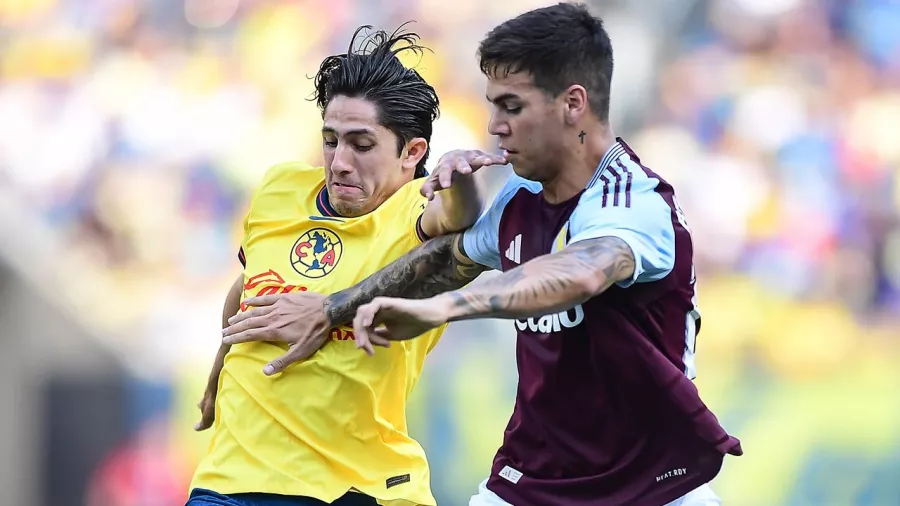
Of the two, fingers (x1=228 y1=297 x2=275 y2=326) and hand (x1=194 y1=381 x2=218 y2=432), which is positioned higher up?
fingers (x1=228 y1=297 x2=275 y2=326)

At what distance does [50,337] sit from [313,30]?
283 cm

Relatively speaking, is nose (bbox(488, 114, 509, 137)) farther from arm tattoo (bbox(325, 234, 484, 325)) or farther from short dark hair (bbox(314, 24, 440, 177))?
short dark hair (bbox(314, 24, 440, 177))

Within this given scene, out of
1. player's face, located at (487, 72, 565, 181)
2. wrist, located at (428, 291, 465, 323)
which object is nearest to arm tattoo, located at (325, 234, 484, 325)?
player's face, located at (487, 72, 565, 181)

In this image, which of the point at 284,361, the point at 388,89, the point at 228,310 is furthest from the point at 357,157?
the point at 228,310

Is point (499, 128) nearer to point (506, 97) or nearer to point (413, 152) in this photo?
point (506, 97)

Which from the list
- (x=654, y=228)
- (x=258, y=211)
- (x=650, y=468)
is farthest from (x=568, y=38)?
(x=258, y=211)

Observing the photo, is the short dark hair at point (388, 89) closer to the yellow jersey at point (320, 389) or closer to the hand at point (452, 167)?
the yellow jersey at point (320, 389)

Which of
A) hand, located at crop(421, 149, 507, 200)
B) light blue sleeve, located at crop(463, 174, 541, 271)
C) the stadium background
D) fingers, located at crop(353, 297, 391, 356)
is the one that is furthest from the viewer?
the stadium background

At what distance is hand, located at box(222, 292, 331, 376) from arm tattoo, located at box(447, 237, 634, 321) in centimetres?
96

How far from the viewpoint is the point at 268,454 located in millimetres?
3307

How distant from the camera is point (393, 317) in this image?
227 centimetres

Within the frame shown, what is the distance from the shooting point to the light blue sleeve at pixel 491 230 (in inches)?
120

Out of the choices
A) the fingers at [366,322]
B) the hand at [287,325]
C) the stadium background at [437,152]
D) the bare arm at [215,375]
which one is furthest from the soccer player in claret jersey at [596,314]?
the stadium background at [437,152]

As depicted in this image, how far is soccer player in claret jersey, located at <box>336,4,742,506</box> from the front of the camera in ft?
8.92
